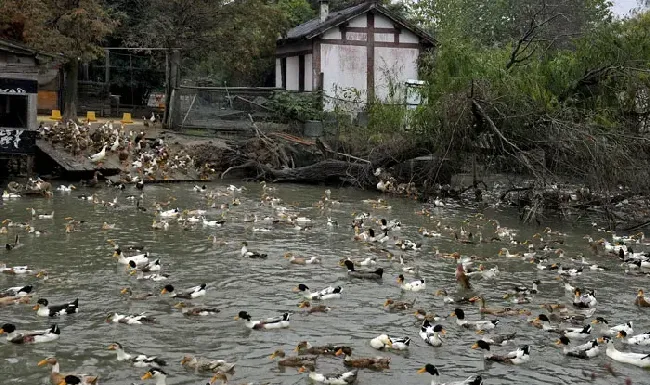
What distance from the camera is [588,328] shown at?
45.2 ft

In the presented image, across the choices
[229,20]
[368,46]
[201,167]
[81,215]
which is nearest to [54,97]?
[229,20]

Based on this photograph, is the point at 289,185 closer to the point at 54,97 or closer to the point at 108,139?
the point at 108,139

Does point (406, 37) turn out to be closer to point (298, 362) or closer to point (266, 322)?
→ point (266, 322)

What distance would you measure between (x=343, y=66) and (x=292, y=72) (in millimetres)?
4913

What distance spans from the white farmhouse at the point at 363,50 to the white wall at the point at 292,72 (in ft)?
8.48

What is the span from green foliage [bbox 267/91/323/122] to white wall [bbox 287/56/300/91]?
7484 millimetres

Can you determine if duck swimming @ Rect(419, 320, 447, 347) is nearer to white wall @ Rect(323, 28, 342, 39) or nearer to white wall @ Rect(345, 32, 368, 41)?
white wall @ Rect(323, 28, 342, 39)

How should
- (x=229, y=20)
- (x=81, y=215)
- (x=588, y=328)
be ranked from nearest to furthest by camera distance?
(x=588, y=328) < (x=81, y=215) < (x=229, y=20)

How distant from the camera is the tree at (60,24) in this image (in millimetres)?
33938

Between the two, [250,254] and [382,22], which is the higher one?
[382,22]

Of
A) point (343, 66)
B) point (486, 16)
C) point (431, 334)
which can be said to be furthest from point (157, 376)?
point (486, 16)

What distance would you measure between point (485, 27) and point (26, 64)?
40533 millimetres

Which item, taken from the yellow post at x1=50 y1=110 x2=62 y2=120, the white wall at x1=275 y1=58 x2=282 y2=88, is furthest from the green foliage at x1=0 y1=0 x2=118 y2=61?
the white wall at x1=275 y1=58 x2=282 y2=88

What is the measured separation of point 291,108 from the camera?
37.7 metres
